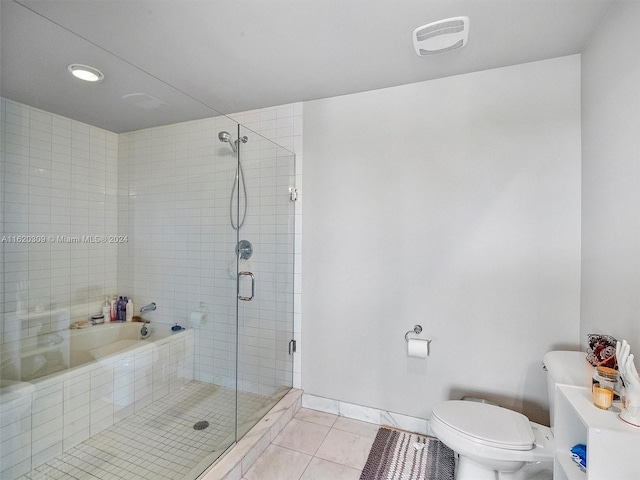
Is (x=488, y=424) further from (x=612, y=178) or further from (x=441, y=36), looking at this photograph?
(x=441, y=36)

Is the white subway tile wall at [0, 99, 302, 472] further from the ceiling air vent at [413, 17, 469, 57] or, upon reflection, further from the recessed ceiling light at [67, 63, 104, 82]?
the ceiling air vent at [413, 17, 469, 57]

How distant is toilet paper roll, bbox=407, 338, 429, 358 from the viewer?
6.03 ft

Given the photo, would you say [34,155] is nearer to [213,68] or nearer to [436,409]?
[213,68]

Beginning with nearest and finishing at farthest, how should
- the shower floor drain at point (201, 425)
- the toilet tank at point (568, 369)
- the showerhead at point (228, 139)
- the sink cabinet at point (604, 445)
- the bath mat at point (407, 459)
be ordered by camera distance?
1. the sink cabinet at point (604, 445)
2. the toilet tank at point (568, 369)
3. the bath mat at point (407, 459)
4. the shower floor drain at point (201, 425)
5. the showerhead at point (228, 139)

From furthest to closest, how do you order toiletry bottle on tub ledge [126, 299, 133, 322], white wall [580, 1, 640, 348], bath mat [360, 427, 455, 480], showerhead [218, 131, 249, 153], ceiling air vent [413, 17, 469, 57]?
showerhead [218, 131, 249, 153]
toiletry bottle on tub ledge [126, 299, 133, 322]
bath mat [360, 427, 455, 480]
ceiling air vent [413, 17, 469, 57]
white wall [580, 1, 640, 348]

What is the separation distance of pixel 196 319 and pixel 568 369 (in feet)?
7.10

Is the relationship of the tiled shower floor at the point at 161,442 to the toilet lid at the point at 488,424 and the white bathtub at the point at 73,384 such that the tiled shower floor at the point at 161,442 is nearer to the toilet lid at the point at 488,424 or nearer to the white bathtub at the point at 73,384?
the white bathtub at the point at 73,384

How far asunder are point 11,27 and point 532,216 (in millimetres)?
2729

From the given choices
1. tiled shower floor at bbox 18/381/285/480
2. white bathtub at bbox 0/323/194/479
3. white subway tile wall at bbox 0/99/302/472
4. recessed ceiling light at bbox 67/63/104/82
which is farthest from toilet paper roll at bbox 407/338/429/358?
recessed ceiling light at bbox 67/63/104/82

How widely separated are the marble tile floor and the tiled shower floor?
0.26 metres

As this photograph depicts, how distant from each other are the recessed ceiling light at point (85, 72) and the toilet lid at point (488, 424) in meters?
2.54

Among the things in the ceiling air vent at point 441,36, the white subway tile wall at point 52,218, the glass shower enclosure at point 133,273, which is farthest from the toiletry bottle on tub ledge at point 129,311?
the ceiling air vent at point 441,36

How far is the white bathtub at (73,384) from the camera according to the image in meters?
1.35

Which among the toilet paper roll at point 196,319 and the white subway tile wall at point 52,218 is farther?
the toilet paper roll at point 196,319
